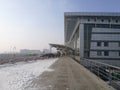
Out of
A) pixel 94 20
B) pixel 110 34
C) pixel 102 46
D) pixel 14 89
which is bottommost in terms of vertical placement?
pixel 14 89

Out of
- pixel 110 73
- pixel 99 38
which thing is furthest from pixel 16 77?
pixel 99 38

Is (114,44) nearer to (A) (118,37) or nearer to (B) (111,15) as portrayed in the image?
(A) (118,37)

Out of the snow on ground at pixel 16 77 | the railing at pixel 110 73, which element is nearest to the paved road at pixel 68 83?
the railing at pixel 110 73

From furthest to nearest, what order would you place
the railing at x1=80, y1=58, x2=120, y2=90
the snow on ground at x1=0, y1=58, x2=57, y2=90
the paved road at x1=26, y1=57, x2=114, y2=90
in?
the railing at x1=80, y1=58, x2=120, y2=90
the snow on ground at x1=0, y1=58, x2=57, y2=90
the paved road at x1=26, y1=57, x2=114, y2=90

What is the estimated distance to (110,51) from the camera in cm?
4819

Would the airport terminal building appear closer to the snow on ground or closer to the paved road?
the snow on ground

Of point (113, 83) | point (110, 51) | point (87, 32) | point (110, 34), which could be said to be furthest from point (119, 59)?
point (113, 83)

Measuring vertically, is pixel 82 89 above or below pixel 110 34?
below

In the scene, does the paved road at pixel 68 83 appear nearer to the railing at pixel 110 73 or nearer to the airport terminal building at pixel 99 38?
the railing at pixel 110 73

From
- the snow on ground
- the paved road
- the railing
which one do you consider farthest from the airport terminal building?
the paved road

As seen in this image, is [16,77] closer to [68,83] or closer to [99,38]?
[68,83]

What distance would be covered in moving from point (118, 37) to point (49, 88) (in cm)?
4367

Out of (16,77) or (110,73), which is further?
(16,77)

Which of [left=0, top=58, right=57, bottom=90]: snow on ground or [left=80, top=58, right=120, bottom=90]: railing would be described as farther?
[left=80, top=58, right=120, bottom=90]: railing
